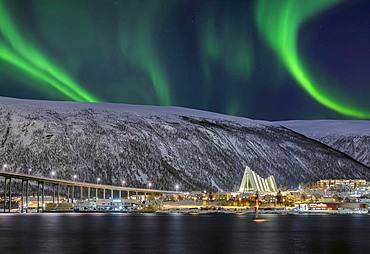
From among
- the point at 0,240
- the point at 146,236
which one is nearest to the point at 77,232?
the point at 146,236

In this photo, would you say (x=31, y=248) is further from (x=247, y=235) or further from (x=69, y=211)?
(x=69, y=211)

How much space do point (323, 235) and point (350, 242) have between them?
38.9 ft

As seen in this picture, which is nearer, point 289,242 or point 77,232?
point 289,242

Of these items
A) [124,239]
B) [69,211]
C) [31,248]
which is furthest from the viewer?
[69,211]

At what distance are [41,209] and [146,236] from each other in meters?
116

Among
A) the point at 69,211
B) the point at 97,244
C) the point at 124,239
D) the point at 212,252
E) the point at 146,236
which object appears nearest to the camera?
the point at 212,252

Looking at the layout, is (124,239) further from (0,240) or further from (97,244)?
(0,240)

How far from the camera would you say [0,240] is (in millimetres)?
76188

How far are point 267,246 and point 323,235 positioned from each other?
64.5 ft

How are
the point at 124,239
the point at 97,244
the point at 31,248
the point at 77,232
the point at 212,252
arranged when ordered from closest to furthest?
1. the point at 212,252
2. the point at 31,248
3. the point at 97,244
4. the point at 124,239
5. the point at 77,232

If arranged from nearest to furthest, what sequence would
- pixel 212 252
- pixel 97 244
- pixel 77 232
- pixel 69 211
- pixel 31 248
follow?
pixel 212 252
pixel 31 248
pixel 97 244
pixel 77 232
pixel 69 211

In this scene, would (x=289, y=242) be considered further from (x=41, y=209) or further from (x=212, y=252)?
(x=41, y=209)

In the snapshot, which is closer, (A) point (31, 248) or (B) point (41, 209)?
(A) point (31, 248)

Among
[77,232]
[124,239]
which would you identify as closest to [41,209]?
[77,232]
